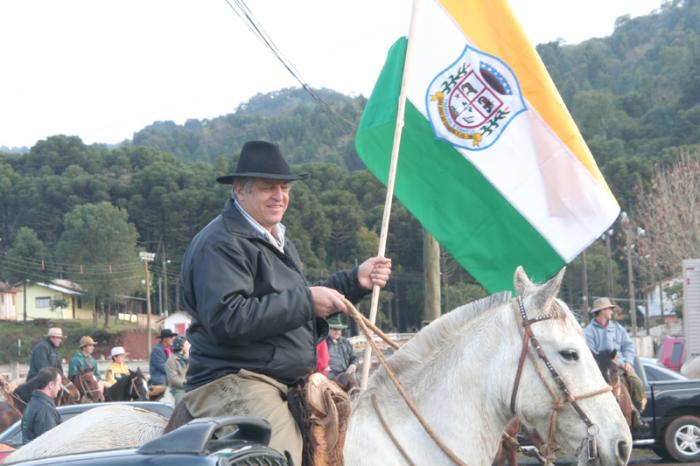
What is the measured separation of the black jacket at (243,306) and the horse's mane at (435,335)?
51 centimetres

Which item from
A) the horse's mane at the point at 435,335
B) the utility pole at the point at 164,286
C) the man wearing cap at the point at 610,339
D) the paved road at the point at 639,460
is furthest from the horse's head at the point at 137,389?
the utility pole at the point at 164,286

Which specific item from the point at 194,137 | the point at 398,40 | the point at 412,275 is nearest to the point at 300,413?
the point at 398,40

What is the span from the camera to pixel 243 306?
439 cm

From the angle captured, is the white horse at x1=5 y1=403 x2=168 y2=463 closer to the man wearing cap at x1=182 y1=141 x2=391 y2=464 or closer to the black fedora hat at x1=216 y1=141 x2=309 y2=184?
the man wearing cap at x1=182 y1=141 x2=391 y2=464

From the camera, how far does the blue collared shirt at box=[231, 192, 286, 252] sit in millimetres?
4773

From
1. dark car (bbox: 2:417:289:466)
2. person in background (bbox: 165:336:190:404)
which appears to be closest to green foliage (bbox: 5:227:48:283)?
person in background (bbox: 165:336:190:404)

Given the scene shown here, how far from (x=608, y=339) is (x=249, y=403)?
9739mm

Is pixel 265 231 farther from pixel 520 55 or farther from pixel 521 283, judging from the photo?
pixel 520 55

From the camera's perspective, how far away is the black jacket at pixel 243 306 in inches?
173

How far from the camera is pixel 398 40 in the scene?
821cm

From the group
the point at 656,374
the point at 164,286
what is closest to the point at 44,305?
the point at 164,286

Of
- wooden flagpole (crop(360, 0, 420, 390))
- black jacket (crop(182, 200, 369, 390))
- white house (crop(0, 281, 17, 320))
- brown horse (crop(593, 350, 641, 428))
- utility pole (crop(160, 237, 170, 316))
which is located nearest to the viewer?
black jacket (crop(182, 200, 369, 390))

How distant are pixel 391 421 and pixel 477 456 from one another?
454 mm

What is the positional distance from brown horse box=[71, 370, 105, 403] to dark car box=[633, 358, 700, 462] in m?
9.43
